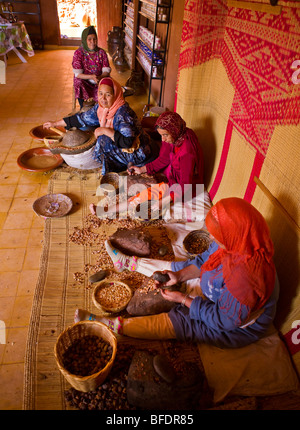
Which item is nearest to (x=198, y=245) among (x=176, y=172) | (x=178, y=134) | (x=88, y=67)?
(x=176, y=172)

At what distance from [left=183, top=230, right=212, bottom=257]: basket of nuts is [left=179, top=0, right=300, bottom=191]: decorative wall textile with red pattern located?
0.81 metres

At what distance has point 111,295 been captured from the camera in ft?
6.57

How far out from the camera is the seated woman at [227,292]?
1.36m

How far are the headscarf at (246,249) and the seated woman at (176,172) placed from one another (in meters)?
1.26

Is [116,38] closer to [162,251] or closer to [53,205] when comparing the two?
[53,205]

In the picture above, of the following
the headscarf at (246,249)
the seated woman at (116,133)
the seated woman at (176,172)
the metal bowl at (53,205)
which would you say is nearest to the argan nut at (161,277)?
the headscarf at (246,249)

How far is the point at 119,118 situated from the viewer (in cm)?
308

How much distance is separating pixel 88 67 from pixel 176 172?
2.67 m

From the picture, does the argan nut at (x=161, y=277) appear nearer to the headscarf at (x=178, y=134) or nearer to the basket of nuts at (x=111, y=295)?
the basket of nuts at (x=111, y=295)

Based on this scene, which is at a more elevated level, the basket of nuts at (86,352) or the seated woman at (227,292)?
the seated woman at (227,292)

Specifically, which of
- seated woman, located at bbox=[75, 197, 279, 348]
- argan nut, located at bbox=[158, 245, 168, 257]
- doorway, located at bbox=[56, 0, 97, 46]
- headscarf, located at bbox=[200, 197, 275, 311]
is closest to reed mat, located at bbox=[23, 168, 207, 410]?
argan nut, located at bbox=[158, 245, 168, 257]

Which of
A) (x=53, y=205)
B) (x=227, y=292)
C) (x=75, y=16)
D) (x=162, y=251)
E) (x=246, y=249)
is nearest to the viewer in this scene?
(x=246, y=249)
